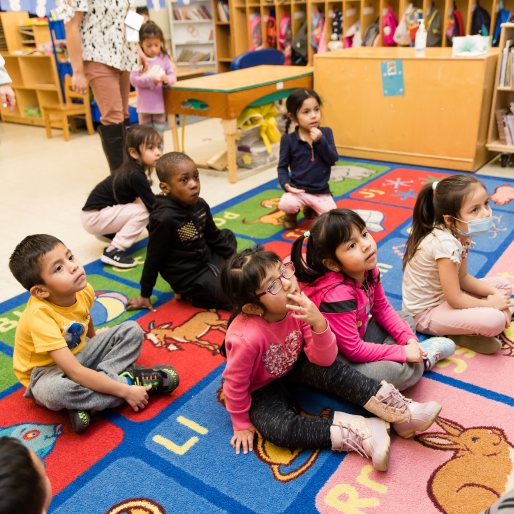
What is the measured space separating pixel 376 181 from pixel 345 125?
2.34 ft

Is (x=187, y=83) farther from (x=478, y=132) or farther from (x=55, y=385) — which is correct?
(x=55, y=385)

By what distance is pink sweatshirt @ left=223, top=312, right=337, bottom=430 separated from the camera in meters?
1.25

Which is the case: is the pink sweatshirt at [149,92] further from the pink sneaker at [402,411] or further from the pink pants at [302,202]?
the pink sneaker at [402,411]

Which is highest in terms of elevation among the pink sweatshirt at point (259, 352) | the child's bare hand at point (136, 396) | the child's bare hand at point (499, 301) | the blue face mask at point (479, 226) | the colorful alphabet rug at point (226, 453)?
the blue face mask at point (479, 226)

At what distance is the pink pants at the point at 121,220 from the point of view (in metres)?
2.47

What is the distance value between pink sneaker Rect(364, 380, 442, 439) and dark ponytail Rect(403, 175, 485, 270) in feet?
1.83

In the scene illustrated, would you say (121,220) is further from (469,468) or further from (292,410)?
(469,468)

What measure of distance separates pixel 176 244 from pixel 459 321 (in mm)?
1066

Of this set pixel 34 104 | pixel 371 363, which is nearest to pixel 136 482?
pixel 371 363

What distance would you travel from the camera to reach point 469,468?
3.88 ft

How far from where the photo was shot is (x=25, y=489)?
0.69m

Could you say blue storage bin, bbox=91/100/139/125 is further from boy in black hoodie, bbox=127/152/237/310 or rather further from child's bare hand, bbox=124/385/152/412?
child's bare hand, bbox=124/385/152/412

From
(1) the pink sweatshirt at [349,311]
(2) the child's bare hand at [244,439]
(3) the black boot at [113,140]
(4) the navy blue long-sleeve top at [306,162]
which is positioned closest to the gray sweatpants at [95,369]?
(2) the child's bare hand at [244,439]

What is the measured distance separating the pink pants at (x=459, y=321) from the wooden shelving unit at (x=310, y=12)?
3.49 meters
